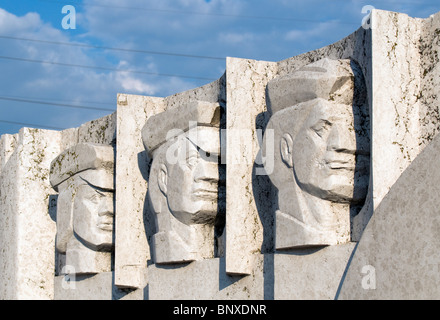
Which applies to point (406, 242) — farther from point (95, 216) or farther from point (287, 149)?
point (95, 216)

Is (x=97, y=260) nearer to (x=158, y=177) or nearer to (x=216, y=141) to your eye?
(x=158, y=177)

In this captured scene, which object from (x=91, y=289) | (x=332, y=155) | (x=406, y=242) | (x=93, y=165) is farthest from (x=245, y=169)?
(x=91, y=289)

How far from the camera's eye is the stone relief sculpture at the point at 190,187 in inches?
338

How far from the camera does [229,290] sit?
8234 millimetres

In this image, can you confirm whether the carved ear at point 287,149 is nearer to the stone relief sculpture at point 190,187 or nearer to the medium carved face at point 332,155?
the medium carved face at point 332,155

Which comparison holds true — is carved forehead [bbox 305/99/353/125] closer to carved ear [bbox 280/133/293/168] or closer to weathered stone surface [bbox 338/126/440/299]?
carved ear [bbox 280/133/293/168]

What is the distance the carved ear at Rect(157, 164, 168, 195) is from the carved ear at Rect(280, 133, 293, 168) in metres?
1.81

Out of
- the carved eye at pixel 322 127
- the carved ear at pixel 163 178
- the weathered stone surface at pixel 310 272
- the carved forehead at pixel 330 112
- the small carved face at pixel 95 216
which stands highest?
the carved forehead at pixel 330 112

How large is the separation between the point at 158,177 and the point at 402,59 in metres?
3.15

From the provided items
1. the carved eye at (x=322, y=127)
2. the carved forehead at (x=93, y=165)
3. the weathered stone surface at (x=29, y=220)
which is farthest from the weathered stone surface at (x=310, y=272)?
the weathered stone surface at (x=29, y=220)

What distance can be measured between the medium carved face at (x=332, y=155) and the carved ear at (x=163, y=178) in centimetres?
210

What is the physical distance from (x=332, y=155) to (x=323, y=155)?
9 cm

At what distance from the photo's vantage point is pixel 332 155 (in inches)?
277
